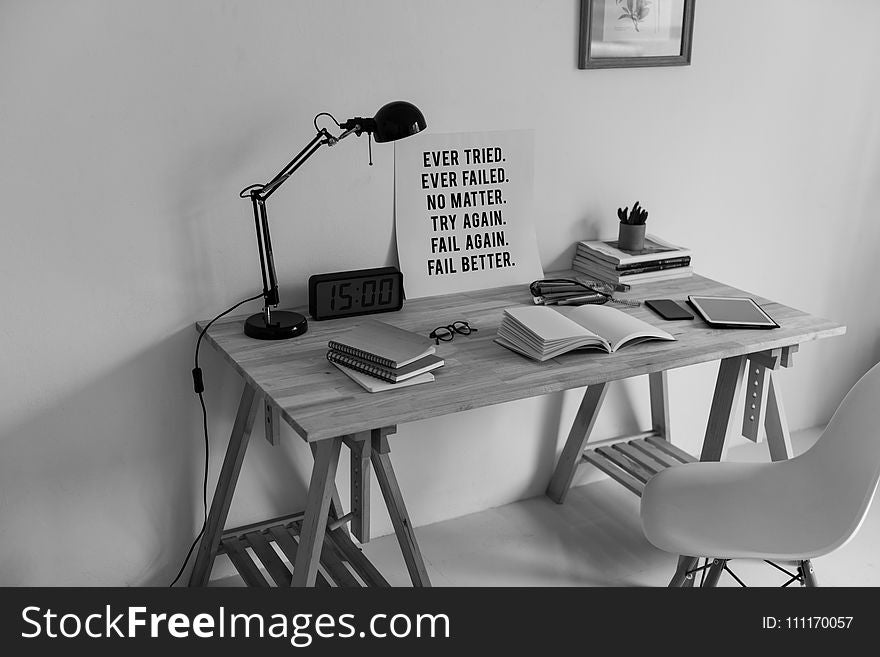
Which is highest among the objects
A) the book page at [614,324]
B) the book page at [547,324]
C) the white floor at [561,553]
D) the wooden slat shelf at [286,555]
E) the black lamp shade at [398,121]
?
the black lamp shade at [398,121]

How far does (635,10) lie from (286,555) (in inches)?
72.2

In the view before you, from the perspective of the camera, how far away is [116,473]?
233 centimetres

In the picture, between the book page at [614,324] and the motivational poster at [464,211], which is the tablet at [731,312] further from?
the motivational poster at [464,211]

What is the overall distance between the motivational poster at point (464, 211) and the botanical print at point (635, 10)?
1.49 ft

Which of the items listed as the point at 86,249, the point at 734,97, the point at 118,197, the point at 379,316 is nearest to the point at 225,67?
the point at 118,197

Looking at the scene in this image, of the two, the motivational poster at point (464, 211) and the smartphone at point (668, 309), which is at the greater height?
the motivational poster at point (464, 211)

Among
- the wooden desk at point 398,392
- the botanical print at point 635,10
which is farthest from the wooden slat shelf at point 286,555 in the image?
the botanical print at point 635,10

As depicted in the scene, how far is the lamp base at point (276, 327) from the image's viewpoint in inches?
86.2

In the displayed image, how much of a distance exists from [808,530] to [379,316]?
115cm

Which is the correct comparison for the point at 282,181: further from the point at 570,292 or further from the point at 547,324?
the point at 570,292

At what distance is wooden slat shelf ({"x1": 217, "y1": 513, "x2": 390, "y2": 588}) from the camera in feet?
7.47

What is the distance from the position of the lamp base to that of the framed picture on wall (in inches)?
44.4

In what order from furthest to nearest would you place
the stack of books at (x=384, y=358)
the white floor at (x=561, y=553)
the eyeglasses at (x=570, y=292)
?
the white floor at (x=561, y=553) < the eyeglasses at (x=570, y=292) < the stack of books at (x=384, y=358)

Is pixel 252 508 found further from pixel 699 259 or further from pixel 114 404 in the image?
pixel 699 259
